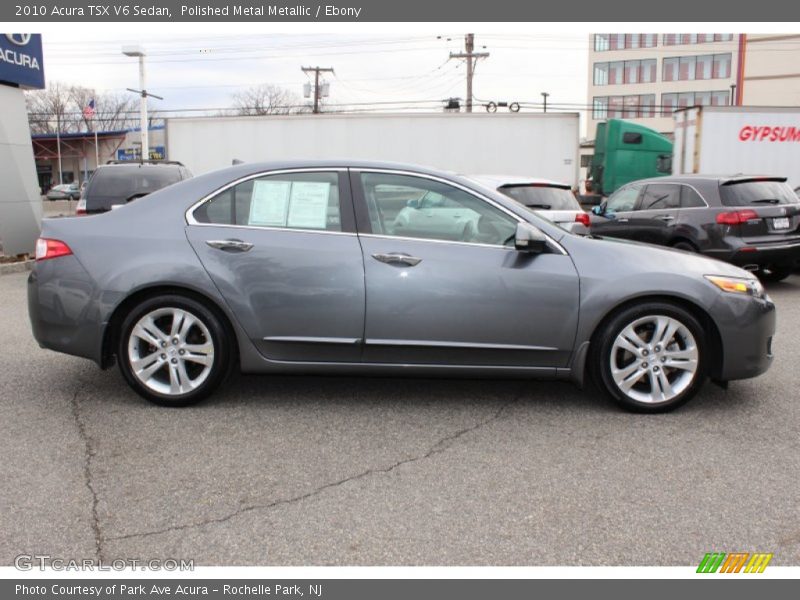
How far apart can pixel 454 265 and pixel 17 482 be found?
2.62m

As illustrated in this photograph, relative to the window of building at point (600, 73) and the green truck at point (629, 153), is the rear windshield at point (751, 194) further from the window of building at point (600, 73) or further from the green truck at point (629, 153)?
the window of building at point (600, 73)

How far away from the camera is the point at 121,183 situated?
1100 cm

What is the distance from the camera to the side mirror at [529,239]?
4.57m

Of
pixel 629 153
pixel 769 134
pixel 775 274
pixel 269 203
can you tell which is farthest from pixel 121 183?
pixel 769 134

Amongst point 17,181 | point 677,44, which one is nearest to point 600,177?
point 17,181

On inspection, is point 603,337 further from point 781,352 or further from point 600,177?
point 600,177

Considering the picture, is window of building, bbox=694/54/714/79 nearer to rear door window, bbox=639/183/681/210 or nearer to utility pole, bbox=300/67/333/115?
utility pole, bbox=300/67/333/115

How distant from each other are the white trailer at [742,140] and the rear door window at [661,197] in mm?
7277

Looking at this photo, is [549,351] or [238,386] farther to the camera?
[238,386]

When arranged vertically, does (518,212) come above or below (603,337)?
above

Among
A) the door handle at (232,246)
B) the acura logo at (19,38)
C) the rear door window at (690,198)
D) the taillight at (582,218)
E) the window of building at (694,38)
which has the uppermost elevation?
the window of building at (694,38)

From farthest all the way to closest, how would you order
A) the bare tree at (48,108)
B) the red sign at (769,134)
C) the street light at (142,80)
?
the bare tree at (48,108), the street light at (142,80), the red sign at (769,134)

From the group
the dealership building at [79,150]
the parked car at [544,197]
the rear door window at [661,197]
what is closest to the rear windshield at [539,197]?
the parked car at [544,197]

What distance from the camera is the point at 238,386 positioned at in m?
5.34
